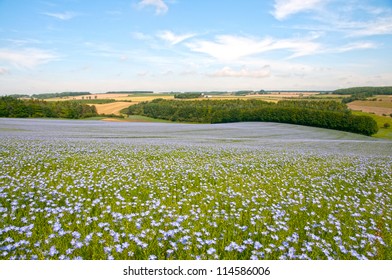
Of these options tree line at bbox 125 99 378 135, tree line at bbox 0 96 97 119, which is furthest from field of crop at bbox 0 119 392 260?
tree line at bbox 0 96 97 119

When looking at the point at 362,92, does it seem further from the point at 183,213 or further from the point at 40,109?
the point at 40,109

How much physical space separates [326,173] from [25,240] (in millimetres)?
10705

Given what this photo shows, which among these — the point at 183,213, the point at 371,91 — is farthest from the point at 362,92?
the point at 183,213

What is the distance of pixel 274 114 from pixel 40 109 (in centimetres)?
7278

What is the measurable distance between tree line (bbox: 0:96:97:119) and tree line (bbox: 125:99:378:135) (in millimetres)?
Result: 17748

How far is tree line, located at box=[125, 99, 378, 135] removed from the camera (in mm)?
68125

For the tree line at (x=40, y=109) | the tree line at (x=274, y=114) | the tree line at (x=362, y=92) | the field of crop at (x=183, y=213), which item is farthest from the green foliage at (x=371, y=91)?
the tree line at (x=40, y=109)

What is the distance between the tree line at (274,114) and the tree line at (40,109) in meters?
17.7

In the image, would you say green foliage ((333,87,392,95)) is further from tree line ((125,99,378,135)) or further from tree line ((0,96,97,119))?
tree line ((0,96,97,119))

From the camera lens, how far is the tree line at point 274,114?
68.1 m

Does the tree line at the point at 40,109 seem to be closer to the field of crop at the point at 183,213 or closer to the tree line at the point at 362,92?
the field of crop at the point at 183,213
